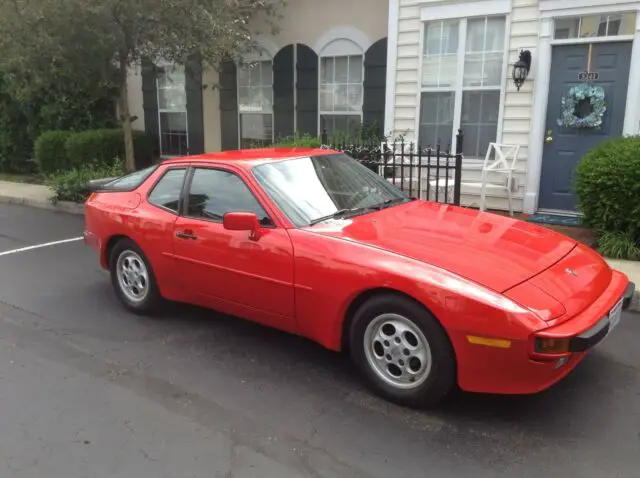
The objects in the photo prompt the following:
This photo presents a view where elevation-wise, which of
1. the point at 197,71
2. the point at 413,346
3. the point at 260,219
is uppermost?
the point at 197,71

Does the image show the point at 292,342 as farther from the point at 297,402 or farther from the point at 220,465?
the point at 220,465

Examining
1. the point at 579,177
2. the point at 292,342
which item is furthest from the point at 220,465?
the point at 579,177

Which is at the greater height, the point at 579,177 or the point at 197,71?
the point at 197,71

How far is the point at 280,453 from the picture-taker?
2.97 metres

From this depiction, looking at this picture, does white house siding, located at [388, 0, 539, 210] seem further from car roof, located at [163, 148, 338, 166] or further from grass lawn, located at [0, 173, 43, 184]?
grass lawn, located at [0, 173, 43, 184]

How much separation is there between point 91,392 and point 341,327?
1.66m

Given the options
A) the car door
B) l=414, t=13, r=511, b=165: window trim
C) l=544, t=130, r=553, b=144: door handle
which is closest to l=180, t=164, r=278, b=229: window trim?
the car door

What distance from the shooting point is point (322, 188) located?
4246 millimetres

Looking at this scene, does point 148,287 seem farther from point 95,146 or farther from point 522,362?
point 95,146

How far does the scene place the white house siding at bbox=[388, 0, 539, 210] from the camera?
809 centimetres

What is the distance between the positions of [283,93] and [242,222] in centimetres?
822

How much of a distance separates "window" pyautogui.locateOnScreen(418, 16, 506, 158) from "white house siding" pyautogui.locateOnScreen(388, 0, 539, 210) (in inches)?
6.4

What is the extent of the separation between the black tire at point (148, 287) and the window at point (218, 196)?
28.8 inches

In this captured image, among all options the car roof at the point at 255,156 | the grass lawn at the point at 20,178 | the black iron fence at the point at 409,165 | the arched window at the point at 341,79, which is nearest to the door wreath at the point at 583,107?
the black iron fence at the point at 409,165
